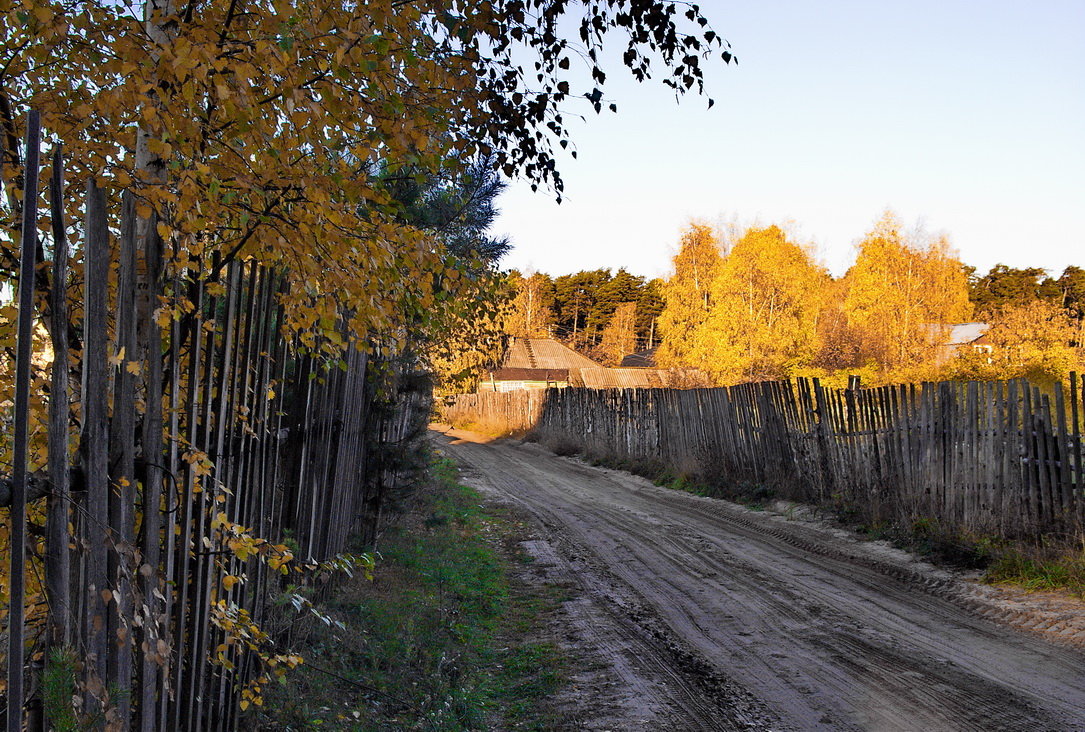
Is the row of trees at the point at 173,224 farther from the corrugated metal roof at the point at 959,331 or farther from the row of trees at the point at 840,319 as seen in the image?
the corrugated metal roof at the point at 959,331

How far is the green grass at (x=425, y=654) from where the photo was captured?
451 centimetres

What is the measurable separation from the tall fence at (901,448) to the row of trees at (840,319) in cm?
1181

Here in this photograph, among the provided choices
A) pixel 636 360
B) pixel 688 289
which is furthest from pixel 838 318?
pixel 636 360

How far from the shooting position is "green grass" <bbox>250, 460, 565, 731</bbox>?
178 inches

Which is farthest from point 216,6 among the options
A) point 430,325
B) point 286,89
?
point 430,325

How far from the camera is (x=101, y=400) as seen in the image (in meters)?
2.13

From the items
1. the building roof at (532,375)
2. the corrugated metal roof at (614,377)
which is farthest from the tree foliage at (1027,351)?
the building roof at (532,375)

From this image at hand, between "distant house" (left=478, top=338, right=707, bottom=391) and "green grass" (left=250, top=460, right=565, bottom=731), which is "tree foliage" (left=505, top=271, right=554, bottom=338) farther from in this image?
"green grass" (left=250, top=460, right=565, bottom=731)

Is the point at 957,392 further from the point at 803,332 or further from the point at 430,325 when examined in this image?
the point at 803,332

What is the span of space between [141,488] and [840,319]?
40.2 m

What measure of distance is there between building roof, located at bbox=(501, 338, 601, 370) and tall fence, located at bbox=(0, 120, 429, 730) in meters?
54.6

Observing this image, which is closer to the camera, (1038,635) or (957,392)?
(1038,635)

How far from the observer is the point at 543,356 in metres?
62.1

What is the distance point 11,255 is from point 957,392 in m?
9.89
